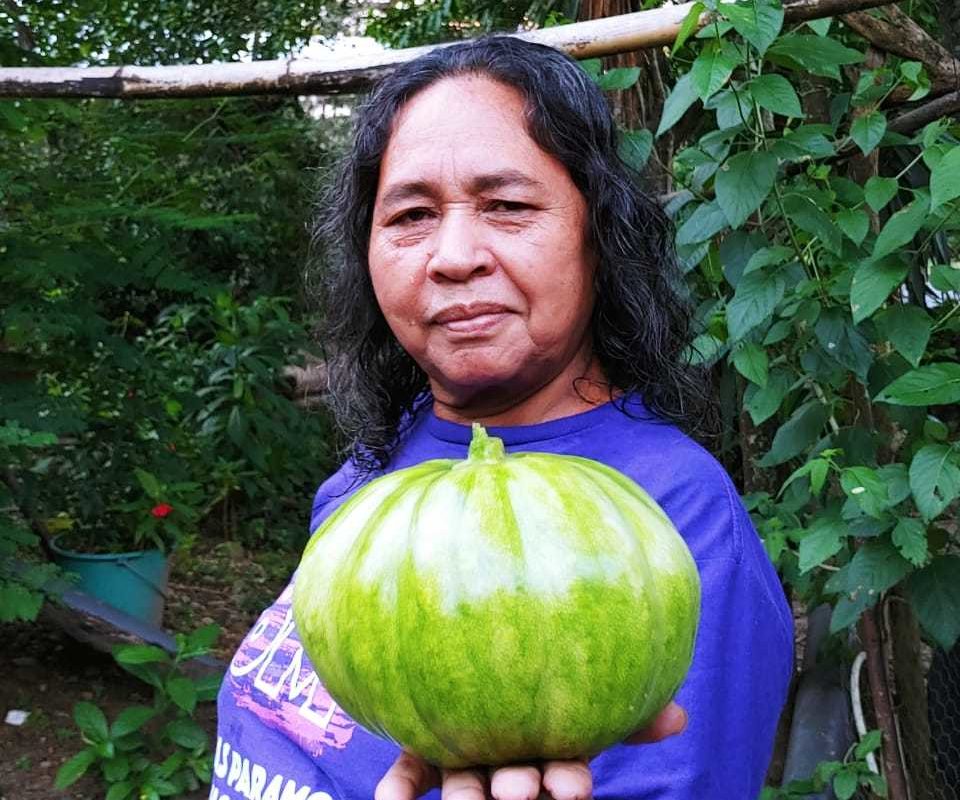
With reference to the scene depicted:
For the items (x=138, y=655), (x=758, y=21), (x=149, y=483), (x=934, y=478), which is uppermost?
(x=758, y=21)

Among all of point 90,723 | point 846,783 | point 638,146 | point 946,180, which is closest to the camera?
point 946,180

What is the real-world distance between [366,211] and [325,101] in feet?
22.5

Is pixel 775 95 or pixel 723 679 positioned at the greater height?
pixel 775 95

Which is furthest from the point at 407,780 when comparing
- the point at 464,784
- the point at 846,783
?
the point at 846,783

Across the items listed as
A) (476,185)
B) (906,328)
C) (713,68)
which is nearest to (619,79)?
(713,68)

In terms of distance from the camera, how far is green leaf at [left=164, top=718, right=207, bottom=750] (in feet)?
13.4

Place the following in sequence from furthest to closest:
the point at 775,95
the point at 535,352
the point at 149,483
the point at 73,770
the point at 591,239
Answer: the point at 149,483
the point at 73,770
the point at 775,95
the point at 591,239
the point at 535,352

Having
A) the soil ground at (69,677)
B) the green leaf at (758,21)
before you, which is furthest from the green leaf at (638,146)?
the soil ground at (69,677)

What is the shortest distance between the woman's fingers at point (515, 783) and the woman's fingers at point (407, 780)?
0.08 metres

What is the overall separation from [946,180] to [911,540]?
0.69m

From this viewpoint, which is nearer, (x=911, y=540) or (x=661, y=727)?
(x=661, y=727)

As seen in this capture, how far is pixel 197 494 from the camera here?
563 centimetres

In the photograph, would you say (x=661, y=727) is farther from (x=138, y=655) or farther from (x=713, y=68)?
(x=138, y=655)

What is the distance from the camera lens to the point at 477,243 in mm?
1283
